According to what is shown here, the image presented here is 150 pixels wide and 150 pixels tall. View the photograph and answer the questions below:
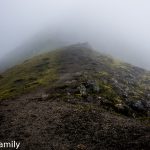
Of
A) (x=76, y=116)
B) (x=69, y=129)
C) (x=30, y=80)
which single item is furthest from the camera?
(x=30, y=80)

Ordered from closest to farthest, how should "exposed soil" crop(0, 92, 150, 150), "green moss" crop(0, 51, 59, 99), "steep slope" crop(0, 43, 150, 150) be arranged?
"exposed soil" crop(0, 92, 150, 150), "steep slope" crop(0, 43, 150, 150), "green moss" crop(0, 51, 59, 99)

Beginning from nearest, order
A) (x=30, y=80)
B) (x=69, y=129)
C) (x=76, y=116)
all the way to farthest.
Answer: (x=69, y=129)
(x=76, y=116)
(x=30, y=80)

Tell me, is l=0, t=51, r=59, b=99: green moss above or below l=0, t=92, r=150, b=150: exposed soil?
below

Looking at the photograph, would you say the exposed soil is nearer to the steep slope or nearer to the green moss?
the steep slope

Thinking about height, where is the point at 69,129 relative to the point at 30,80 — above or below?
above

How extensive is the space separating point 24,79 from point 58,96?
46519 mm

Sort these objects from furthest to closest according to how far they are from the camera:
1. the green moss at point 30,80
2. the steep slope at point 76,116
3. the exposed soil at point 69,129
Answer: the green moss at point 30,80
the steep slope at point 76,116
the exposed soil at point 69,129

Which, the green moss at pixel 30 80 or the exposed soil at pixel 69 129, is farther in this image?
the green moss at pixel 30 80

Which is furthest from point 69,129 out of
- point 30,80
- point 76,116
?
point 30,80

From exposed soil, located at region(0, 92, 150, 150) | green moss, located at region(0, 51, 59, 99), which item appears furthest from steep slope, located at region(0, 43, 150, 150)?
green moss, located at region(0, 51, 59, 99)

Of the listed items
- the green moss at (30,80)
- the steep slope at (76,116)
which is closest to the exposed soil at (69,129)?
the steep slope at (76,116)

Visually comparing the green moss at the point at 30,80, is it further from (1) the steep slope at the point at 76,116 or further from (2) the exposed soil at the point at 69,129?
(2) the exposed soil at the point at 69,129

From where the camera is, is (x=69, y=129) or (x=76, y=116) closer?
(x=69, y=129)

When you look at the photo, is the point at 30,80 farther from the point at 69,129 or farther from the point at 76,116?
the point at 69,129
